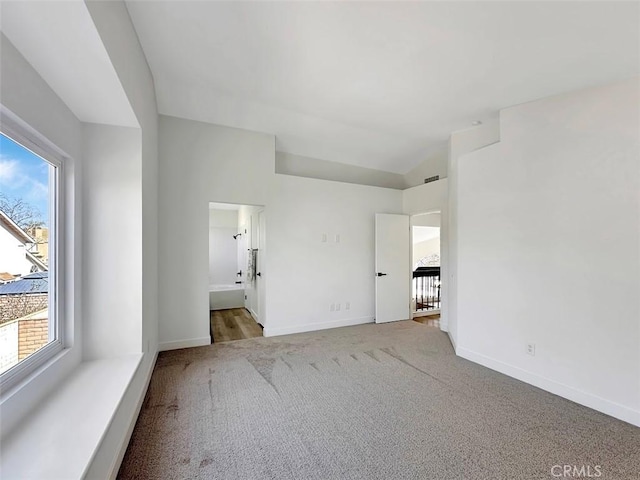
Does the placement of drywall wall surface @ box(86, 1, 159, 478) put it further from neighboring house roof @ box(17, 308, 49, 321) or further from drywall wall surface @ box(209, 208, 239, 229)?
drywall wall surface @ box(209, 208, 239, 229)

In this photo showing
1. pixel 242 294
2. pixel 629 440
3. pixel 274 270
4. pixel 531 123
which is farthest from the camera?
pixel 242 294

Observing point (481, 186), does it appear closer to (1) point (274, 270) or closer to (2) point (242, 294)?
(1) point (274, 270)

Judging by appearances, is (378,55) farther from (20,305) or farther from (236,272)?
(236,272)

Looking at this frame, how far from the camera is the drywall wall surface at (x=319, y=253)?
433 centimetres

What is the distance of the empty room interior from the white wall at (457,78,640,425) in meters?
0.02

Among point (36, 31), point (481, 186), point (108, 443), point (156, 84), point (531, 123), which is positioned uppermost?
point (156, 84)

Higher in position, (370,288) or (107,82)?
(107,82)

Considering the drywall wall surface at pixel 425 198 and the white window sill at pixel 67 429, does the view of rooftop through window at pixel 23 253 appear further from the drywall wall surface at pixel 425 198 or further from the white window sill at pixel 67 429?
the drywall wall surface at pixel 425 198

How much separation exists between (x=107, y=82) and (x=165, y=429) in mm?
2401

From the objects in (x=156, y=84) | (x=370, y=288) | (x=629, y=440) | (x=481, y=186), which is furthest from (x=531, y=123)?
(x=156, y=84)

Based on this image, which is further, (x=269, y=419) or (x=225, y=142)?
(x=225, y=142)

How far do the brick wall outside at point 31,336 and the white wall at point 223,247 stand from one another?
218 inches

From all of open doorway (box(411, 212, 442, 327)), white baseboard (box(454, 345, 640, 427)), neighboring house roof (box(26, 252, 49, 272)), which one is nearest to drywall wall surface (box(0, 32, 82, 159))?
neighboring house roof (box(26, 252, 49, 272))

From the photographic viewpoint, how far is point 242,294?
255 inches
